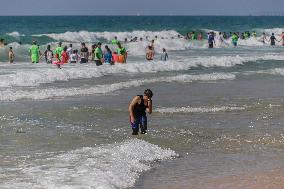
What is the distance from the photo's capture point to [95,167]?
10125 millimetres

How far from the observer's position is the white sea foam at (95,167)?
9.12 m

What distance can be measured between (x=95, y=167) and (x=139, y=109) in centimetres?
→ 323

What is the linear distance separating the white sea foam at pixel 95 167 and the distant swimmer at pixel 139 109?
912mm

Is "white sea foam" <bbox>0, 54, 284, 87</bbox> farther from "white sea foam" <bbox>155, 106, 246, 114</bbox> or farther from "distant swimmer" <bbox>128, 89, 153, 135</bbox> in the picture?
"distant swimmer" <bbox>128, 89, 153, 135</bbox>

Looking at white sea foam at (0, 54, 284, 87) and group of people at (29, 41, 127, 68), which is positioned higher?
group of people at (29, 41, 127, 68)

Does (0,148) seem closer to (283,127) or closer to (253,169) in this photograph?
(253,169)

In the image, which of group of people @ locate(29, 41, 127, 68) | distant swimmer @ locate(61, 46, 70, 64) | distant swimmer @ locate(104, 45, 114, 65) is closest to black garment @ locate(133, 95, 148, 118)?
group of people @ locate(29, 41, 127, 68)

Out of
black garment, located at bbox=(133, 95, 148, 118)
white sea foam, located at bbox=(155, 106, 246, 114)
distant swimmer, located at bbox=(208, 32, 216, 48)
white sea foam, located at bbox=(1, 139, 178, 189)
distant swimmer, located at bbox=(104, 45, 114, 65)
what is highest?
distant swimmer, located at bbox=(208, 32, 216, 48)

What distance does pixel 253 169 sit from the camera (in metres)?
10.4

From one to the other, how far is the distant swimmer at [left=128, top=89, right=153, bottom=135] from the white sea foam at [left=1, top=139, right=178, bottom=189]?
912mm

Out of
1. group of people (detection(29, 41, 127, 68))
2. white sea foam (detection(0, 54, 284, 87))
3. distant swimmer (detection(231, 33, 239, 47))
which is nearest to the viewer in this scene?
white sea foam (detection(0, 54, 284, 87))

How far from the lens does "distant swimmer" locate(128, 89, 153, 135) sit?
13.0 m

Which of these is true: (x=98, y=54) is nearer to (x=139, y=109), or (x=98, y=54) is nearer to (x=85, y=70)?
(x=85, y=70)

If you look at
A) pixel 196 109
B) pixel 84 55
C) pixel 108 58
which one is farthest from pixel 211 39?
pixel 196 109
